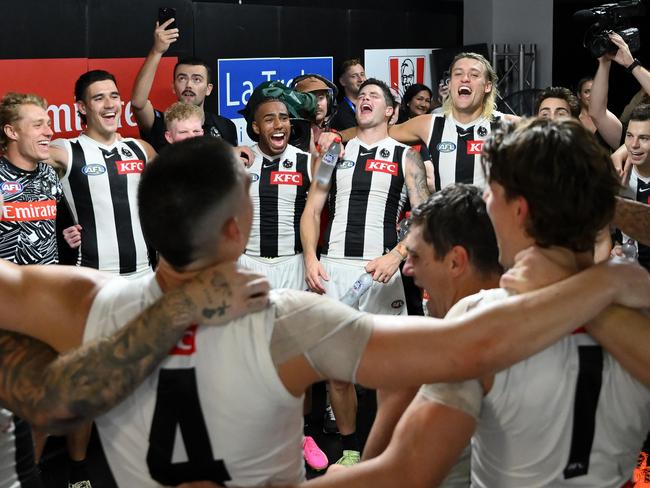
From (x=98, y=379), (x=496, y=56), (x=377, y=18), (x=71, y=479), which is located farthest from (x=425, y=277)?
(x=496, y=56)

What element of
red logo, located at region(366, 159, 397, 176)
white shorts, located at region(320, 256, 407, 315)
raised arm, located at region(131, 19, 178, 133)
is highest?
raised arm, located at region(131, 19, 178, 133)

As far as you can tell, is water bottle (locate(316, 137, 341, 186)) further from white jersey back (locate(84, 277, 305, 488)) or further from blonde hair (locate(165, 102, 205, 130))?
white jersey back (locate(84, 277, 305, 488))

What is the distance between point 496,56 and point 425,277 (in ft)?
30.5

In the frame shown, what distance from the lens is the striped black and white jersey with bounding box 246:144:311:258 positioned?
5.56 m

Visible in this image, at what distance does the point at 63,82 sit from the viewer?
6.63m

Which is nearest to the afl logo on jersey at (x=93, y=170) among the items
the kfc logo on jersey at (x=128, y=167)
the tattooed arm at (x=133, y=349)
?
the kfc logo on jersey at (x=128, y=167)

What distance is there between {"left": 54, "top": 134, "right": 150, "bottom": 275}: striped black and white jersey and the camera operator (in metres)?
3.27

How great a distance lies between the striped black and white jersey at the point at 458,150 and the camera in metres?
5.73

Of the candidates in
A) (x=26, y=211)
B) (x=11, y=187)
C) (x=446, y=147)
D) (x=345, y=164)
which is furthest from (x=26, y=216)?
(x=446, y=147)

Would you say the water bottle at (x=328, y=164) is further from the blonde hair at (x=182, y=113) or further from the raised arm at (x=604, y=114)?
the raised arm at (x=604, y=114)

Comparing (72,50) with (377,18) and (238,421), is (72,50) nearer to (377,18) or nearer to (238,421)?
(377,18)

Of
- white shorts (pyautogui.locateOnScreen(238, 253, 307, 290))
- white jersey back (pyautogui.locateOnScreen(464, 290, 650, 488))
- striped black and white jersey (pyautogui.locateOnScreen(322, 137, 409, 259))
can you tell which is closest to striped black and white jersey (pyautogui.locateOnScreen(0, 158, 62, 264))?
white shorts (pyautogui.locateOnScreen(238, 253, 307, 290))

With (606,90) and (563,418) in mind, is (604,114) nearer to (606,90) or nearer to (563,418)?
(606,90)

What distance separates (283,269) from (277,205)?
395 millimetres
